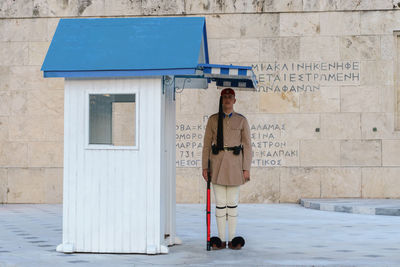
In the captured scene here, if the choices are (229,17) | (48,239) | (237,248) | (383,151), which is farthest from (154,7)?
(237,248)

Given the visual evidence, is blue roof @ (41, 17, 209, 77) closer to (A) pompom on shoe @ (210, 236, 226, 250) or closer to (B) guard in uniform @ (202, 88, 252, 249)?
(B) guard in uniform @ (202, 88, 252, 249)

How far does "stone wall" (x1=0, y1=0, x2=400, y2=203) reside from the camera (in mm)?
15320

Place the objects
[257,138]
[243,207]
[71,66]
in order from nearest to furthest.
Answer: [71,66], [243,207], [257,138]

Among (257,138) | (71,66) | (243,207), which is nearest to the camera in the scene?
(71,66)

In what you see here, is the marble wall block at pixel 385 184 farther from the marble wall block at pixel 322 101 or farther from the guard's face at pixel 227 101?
the guard's face at pixel 227 101

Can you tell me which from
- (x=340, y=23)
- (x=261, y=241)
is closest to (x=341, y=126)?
(x=340, y=23)

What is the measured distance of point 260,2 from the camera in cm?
1573

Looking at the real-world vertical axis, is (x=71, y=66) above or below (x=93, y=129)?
above

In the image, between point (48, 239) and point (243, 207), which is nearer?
point (48, 239)

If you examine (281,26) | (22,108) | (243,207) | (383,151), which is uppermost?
(281,26)

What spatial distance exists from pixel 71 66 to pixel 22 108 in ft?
28.1

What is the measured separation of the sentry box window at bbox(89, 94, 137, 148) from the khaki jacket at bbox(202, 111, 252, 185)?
1.04 meters

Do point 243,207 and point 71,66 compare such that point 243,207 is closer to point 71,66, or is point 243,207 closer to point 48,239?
point 48,239

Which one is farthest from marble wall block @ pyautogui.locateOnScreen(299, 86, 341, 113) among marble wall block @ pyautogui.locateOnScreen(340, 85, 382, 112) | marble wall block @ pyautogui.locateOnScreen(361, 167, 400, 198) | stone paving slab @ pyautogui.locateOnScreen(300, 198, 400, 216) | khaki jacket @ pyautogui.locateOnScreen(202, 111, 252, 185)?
khaki jacket @ pyautogui.locateOnScreen(202, 111, 252, 185)
